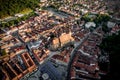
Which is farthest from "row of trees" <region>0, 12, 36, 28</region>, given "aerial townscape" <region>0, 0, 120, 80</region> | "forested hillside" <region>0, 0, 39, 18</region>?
"forested hillside" <region>0, 0, 39, 18</region>

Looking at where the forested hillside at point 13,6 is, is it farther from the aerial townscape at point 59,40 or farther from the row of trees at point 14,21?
the row of trees at point 14,21

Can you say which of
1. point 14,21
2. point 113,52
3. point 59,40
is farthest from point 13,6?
point 113,52

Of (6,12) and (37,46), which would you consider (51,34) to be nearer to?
(37,46)

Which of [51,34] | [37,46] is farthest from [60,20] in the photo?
[37,46]

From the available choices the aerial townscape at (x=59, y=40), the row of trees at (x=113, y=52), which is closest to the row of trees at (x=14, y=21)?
the aerial townscape at (x=59, y=40)

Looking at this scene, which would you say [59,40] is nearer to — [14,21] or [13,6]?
[14,21]

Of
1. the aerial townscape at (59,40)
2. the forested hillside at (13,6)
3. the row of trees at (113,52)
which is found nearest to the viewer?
the row of trees at (113,52)

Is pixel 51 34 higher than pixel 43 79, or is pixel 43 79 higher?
pixel 51 34

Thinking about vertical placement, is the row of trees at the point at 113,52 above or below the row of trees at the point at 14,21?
below
